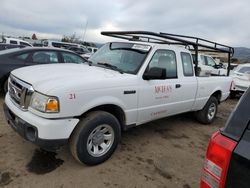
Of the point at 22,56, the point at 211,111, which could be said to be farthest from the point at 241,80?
the point at 22,56

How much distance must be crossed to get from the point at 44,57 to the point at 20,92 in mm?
4076

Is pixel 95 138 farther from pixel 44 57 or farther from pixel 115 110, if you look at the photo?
pixel 44 57

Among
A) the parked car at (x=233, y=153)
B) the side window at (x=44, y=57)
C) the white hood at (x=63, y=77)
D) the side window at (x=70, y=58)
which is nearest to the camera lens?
the parked car at (x=233, y=153)

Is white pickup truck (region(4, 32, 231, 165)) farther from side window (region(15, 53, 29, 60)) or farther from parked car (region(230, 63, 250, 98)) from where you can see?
parked car (region(230, 63, 250, 98))

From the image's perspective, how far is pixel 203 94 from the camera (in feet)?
18.5

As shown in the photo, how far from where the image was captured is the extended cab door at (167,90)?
13.3ft

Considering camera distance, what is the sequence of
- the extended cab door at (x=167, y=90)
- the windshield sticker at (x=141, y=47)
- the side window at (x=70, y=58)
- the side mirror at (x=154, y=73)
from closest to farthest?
the side mirror at (x=154, y=73), the extended cab door at (x=167, y=90), the windshield sticker at (x=141, y=47), the side window at (x=70, y=58)

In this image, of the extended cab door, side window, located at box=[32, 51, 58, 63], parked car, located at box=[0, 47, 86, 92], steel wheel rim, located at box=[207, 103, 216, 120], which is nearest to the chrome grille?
the extended cab door

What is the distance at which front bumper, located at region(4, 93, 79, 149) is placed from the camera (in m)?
2.92

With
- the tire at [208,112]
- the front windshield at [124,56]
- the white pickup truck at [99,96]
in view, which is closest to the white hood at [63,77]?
the white pickup truck at [99,96]

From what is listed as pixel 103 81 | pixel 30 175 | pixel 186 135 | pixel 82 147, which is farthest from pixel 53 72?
pixel 186 135

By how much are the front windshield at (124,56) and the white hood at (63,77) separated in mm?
304

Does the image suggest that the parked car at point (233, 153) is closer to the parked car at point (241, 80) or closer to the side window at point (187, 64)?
the side window at point (187, 64)

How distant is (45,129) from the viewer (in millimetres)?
2906
